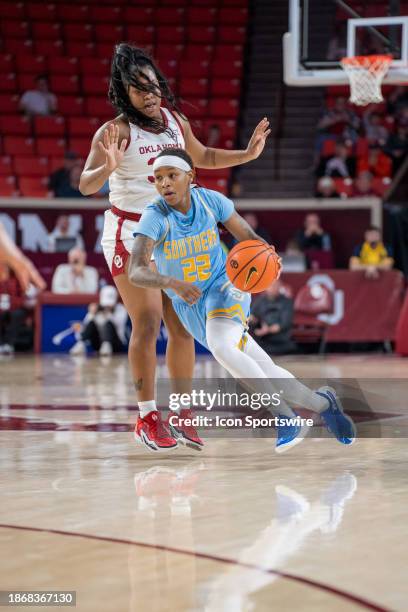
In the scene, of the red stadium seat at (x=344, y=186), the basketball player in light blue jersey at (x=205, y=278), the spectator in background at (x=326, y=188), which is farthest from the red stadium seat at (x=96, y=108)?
the basketball player in light blue jersey at (x=205, y=278)

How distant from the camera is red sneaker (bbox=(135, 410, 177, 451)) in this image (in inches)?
202

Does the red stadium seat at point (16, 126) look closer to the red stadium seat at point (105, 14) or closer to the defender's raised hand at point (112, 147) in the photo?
the red stadium seat at point (105, 14)

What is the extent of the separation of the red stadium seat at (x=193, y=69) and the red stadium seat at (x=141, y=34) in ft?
3.45

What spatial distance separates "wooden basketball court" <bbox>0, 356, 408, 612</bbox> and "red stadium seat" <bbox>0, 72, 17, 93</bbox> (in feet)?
45.6

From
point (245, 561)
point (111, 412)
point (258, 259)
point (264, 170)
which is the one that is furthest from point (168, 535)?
point (264, 170)

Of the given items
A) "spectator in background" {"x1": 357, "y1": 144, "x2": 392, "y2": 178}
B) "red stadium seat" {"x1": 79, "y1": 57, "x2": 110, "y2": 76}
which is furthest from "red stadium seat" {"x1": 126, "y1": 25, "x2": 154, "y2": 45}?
"spectator in background" {"x1": 357, "y1": 144, "x2": 392, "y2": 178}

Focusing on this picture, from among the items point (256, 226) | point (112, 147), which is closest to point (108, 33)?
point (256, 226)

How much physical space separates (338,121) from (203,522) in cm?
1562

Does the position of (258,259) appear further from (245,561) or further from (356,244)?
(356,244)

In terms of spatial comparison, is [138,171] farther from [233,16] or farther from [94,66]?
[233,16]

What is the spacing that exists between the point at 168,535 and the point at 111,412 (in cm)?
381

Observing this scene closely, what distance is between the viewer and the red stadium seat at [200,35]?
812 inches

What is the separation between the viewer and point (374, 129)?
58.7ft

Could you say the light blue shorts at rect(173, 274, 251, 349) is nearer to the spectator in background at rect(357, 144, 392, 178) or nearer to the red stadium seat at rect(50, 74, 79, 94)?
the spectator in background at rect(357, 144, 392, 178)
